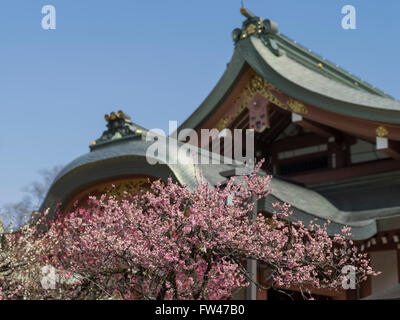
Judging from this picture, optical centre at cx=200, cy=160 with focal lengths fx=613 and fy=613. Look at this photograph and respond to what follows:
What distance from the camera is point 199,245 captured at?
8047 mm

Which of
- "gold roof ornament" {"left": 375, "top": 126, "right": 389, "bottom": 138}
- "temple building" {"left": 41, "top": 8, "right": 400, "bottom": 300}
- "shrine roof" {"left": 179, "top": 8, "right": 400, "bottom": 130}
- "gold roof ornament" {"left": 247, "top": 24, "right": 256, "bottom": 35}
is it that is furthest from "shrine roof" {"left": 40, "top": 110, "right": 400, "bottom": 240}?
"gold roof ornament" {"left": 247, "top": 24, "right": 256, "bottom": 35}

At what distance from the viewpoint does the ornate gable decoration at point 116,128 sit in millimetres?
13133

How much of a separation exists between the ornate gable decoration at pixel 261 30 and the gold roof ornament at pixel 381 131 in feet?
13.4

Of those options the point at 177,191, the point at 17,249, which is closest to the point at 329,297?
the point at 177,191

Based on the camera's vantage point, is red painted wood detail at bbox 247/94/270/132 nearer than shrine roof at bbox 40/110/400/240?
No

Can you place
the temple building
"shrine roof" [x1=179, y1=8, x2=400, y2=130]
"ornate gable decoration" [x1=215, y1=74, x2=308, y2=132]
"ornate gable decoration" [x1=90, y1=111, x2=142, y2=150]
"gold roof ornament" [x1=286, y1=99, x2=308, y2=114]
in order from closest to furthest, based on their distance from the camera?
the temple building, "ornate gable decoration" [x1=90, y1=111, x2=142, y2=150], "shrine roof" [x1=179, y1=8, x2=400, y2=130], "gold roof ornament" [x1=286, y1=99, x2=308, y2=114], "ornate gable decoration" [x1=215, y1=74, x2=308, y2=132]

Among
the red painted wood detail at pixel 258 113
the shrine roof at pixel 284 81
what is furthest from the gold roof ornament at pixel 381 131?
the red painted wood detail at pixel 258 113

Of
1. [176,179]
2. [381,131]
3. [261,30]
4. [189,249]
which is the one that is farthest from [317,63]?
[189,249]

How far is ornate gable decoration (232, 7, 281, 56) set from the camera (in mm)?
16562

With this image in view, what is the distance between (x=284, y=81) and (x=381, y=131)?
2.96 metres

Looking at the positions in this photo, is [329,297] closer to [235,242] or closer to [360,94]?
[360,94]

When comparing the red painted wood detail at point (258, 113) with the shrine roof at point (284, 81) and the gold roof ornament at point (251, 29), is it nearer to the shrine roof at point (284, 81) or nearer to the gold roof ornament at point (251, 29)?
the shrine roof at point (284, 81)

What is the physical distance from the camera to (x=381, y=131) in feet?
44.7

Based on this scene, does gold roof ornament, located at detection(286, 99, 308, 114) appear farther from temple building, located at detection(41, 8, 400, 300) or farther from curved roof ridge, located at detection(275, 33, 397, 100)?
curved roof ridge, located at detection(275, 33, 397, 100)
